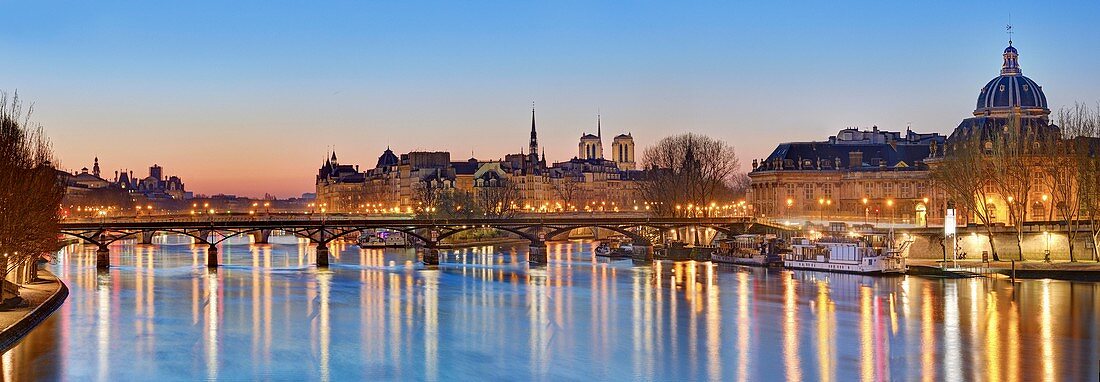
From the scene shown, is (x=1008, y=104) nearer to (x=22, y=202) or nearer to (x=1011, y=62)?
(x=1011, y=62)

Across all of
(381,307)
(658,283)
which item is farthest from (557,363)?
(658,283)

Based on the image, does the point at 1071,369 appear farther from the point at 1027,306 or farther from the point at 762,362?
the point at 1027,306

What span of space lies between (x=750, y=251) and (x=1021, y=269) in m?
22.0

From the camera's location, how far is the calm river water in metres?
37.3

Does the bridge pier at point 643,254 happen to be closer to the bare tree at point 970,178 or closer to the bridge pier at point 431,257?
the bridge pier at point 431,257

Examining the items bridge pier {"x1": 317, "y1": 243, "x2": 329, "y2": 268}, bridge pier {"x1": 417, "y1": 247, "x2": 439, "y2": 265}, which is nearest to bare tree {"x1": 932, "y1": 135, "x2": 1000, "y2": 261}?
bridge pier {"x1": 417, "y1": 247, "x2": 439, "y2": 265}

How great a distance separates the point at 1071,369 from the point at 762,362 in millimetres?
8494

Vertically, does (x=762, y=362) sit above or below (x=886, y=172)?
below

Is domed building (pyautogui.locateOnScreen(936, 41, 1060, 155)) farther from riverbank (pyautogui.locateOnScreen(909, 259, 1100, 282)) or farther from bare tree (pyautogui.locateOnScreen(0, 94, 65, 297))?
bare tree (pyautogui.locateOnScreen(0, 94, 65, 297))

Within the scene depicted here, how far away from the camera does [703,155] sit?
105875 mm

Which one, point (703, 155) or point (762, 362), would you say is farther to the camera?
point (703, 155)

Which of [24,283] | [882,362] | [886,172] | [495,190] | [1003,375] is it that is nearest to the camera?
[1003,375]

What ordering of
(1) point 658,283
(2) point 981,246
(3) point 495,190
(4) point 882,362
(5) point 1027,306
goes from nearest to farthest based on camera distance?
(4) point 882,362 → (5) point 1027,306 → (1) point 658,283 → (2) point 981,246 → (3) point 495,190

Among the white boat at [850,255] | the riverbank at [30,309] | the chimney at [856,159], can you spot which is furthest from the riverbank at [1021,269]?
the chimney at [856,159]
